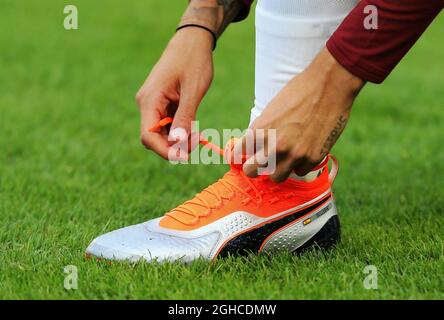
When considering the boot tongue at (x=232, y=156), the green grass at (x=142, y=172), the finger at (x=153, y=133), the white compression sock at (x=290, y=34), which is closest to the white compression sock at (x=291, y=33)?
the white compression sock at (x=290, y=34)

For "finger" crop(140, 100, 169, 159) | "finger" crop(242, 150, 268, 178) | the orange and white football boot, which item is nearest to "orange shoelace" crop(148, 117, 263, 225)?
the orange and white football boot

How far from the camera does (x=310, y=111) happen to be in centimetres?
145

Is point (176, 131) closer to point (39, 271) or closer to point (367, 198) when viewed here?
point (39, 271)

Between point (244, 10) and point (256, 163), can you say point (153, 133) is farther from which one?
point (244, 10)

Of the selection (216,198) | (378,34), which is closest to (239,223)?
(216,198)

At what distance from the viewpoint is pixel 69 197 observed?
241 cm

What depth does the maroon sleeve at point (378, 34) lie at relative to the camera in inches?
56.1

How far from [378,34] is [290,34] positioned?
33cm

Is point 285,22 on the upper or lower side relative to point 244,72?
upper

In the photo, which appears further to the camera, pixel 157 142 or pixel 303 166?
pixel 157 142

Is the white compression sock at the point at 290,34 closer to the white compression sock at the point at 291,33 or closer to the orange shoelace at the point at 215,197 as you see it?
the white compression sock at the point at 291,33

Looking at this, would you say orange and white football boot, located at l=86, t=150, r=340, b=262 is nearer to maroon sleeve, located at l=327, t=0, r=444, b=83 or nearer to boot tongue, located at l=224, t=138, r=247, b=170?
boot tongue, located at l=224, t=138, r=247, b=170
